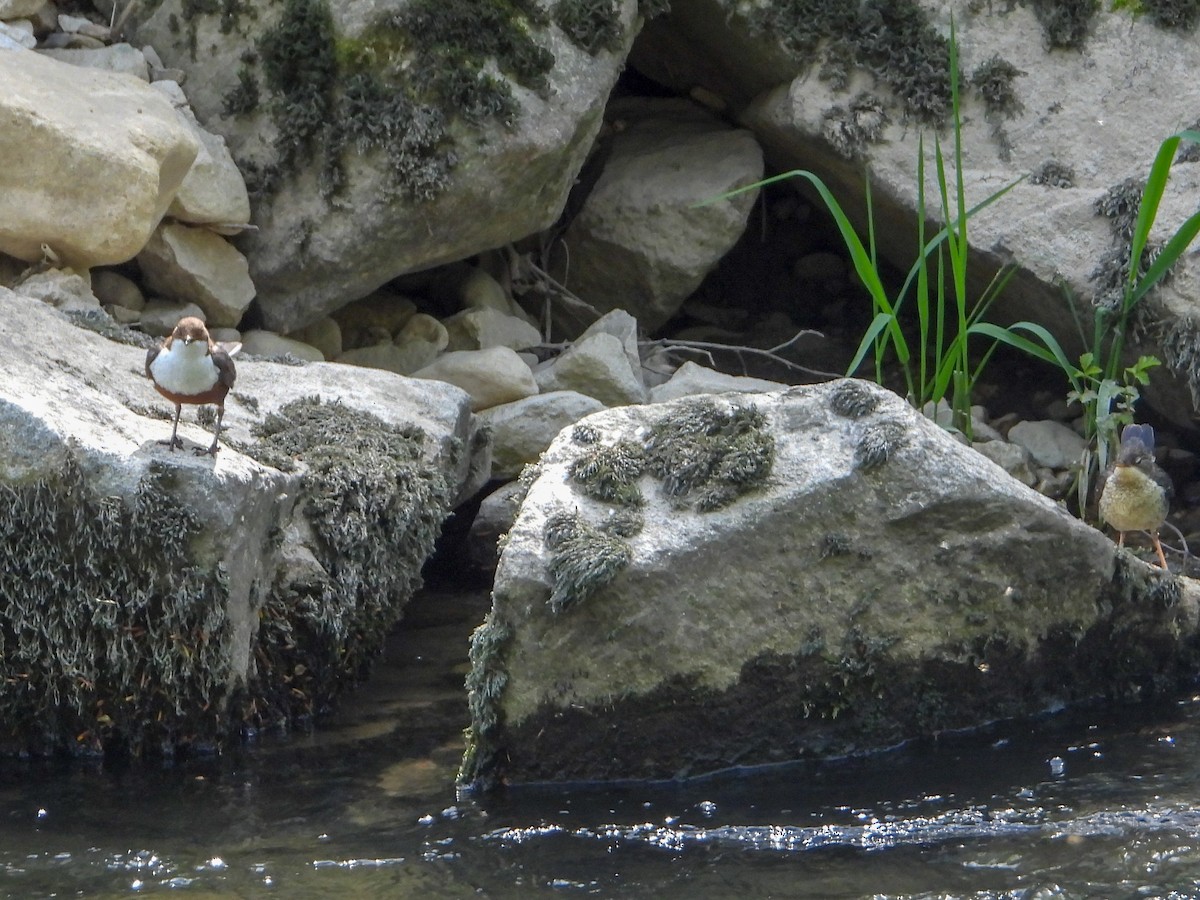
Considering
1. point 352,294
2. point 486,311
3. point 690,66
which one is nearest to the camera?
point 352,294

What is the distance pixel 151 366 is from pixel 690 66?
572 centimetres

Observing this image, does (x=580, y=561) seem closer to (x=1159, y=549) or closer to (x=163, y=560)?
(x=163, y=560)

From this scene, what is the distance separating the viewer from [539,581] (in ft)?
15.6

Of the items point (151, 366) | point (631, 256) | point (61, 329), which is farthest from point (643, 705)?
point (631, 256)

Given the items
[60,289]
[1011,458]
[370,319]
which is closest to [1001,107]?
[1011,458]

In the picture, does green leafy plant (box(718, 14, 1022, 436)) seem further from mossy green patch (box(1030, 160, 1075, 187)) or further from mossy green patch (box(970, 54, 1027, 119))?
mossy green patch (box(1030, 160, 1075, 187))

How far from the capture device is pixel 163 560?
4980 millimetres

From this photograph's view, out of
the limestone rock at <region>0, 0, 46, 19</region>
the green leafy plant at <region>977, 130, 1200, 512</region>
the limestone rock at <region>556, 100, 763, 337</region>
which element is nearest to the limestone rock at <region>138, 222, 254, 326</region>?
the limestone rock at <region>0, 0, 46, 19</region>

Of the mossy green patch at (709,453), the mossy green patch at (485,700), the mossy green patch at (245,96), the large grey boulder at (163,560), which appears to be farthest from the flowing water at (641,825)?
the mossy green patch at (245,96)

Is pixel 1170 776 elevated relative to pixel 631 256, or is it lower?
lower

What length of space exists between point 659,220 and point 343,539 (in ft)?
13.9

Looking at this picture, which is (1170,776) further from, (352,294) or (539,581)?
(352,294)

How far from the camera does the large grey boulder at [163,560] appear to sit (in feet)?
16.1

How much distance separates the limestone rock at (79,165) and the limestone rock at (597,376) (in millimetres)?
2328
